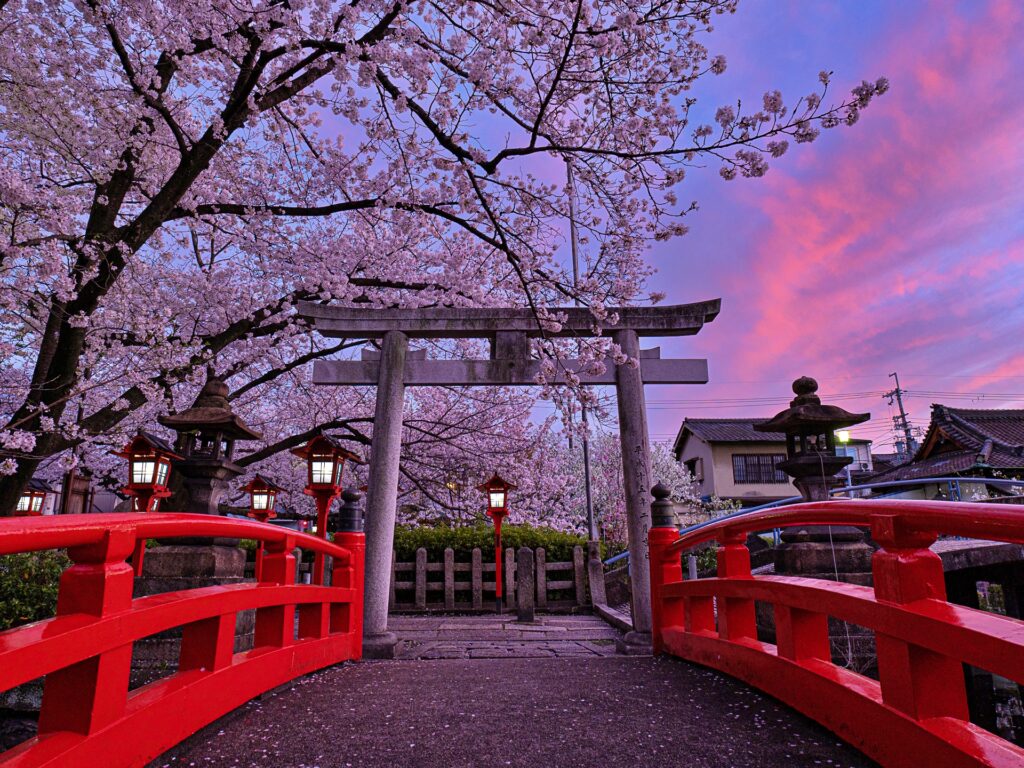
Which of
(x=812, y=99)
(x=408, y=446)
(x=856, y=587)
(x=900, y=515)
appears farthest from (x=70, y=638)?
(x=408, y=446)

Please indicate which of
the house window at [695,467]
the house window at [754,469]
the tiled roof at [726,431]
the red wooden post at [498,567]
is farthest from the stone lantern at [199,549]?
the house window at [695,467]

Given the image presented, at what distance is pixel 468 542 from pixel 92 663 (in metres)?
11.4

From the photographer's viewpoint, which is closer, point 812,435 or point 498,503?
point 812,435

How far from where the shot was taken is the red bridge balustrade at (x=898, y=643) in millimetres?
1886

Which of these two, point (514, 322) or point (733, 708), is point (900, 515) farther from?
point (514, 322)

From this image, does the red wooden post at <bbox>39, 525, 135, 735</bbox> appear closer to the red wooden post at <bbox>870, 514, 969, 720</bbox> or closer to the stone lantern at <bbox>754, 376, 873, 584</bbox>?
the red wooden post at <bbox>870, 514, 969, 720</bbox>

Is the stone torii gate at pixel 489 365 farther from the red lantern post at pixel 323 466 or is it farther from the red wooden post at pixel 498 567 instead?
the red wooden post at pixel 498 567

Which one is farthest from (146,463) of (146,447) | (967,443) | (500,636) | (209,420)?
(967,443)

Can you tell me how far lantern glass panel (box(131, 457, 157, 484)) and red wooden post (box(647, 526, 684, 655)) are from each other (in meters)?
6.79

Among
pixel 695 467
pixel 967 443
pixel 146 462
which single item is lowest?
pixel 146 462

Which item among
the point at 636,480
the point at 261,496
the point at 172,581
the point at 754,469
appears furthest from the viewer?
the point at 754,469

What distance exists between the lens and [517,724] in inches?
123

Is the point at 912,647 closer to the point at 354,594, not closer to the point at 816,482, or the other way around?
the point at 816,482

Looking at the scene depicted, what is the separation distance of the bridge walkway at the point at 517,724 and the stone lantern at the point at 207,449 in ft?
6.58
